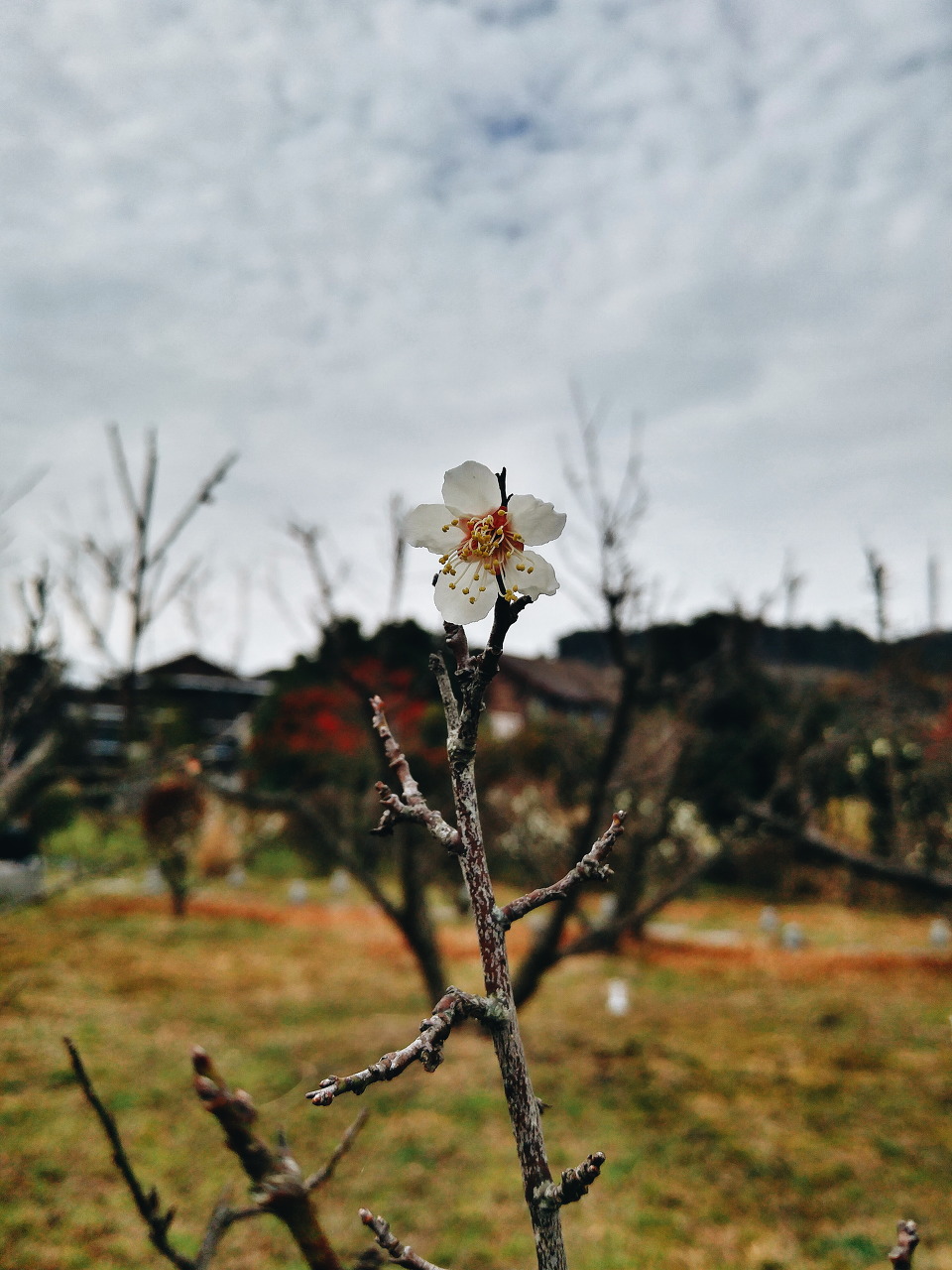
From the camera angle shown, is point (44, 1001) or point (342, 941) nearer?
point (44, 1001)

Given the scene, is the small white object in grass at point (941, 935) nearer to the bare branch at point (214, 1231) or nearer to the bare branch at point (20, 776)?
the bare branch at point (20, 776)

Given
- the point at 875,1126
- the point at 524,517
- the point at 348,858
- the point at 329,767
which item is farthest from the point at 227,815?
the point at 524,517

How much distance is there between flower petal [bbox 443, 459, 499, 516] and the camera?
0.96m

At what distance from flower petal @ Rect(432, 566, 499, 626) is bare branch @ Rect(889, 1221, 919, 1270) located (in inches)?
30.3

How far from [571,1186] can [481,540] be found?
693 millimetres

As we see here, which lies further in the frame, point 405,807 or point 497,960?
point 405,807

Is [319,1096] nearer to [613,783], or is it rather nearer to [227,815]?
[613,783]

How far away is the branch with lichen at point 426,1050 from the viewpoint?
679mm

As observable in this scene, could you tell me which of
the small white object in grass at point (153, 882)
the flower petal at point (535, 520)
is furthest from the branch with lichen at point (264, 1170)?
the small white object in grass at point (153, 882)

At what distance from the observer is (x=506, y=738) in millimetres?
16953

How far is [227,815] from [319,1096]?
1778 cm

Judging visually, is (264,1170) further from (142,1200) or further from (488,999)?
(142,1200)

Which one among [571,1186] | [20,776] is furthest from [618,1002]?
[571,1186]

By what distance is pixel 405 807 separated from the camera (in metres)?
0.95
